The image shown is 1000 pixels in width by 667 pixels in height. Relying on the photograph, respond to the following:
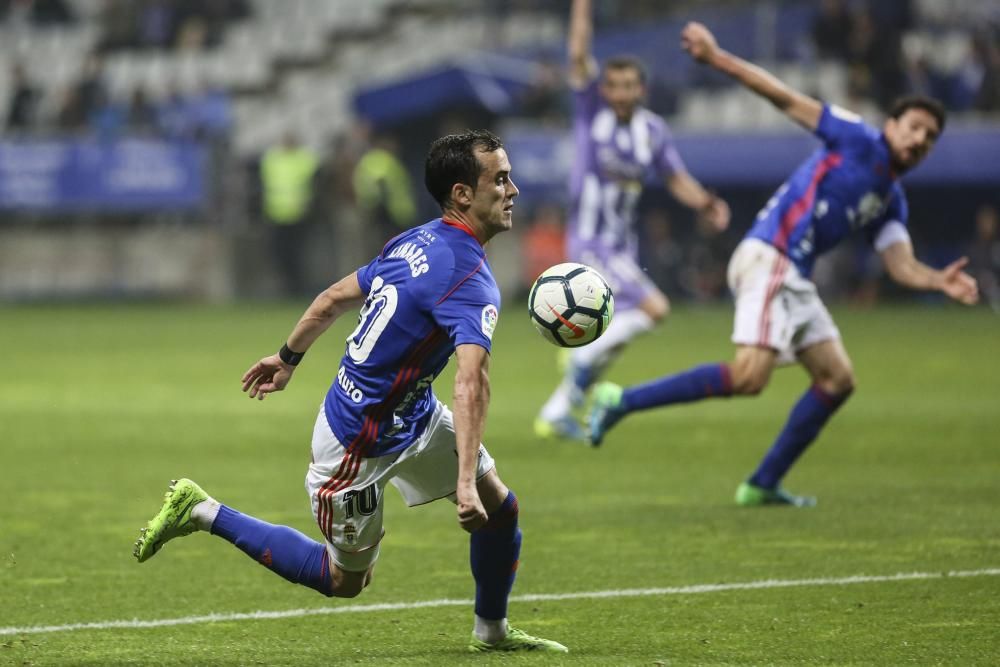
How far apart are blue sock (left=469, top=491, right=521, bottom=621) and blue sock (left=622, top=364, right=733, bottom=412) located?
144 inches

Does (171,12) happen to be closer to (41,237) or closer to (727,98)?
(41,237)

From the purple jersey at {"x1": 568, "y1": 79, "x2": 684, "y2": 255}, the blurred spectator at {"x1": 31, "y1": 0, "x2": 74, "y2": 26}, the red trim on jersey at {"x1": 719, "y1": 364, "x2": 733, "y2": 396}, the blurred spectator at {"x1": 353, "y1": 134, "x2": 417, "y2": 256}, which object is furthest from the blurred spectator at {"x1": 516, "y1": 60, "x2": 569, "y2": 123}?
the red trim on jersey at {"x1": 719, "y1": 364, "x2": 733, "y2": 396}

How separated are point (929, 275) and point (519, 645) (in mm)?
4020

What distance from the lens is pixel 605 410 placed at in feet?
32.6

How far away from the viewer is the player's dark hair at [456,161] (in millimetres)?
5828

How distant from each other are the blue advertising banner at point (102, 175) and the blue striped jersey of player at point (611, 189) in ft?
57.4

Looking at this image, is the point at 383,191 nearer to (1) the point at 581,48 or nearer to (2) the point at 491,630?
(1) the point at 581,48

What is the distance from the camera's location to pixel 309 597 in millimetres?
7344

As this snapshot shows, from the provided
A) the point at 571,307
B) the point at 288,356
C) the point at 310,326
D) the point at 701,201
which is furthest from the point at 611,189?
the point at 310,326

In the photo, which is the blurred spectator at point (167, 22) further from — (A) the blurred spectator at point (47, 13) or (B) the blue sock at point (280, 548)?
(B) the blue sock at point (280, 548)

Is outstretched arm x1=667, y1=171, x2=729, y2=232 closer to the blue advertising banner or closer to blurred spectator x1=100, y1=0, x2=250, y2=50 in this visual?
the blue advertising banner

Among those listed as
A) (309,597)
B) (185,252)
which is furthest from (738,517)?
(185,252)

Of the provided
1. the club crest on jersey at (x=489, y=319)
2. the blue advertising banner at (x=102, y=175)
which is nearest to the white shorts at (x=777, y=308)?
the club crest on jersey at (x=489, y=319)

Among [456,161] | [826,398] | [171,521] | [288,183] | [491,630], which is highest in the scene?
[456,161]
